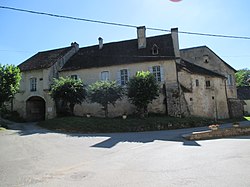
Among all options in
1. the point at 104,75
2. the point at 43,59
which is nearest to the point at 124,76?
the point at 104,75

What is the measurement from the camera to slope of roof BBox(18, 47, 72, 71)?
24947 millimetres

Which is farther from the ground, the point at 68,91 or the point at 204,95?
the point at 68,91

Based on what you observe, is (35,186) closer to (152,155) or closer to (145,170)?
(145,170)

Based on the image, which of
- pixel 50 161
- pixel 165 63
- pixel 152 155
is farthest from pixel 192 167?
pixel 165 63

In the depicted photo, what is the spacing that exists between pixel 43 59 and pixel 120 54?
10.2 m

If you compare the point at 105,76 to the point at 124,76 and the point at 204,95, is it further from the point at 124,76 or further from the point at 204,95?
the point at 204,95

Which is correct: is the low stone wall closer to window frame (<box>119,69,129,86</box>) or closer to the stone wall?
window frame (<box>119,69,129,86</box>)

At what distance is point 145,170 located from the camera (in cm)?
575

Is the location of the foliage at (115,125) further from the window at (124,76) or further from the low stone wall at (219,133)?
the window at (124,76)

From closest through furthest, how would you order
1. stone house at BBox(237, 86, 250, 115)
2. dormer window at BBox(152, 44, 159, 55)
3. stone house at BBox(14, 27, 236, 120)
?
stone house at BBox(14, 27, 236, 120)
dormer window at BBox(152, 44, 159, 55)
stone house at BBox(237, 86, 250, 115)

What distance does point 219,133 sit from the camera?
12.6m

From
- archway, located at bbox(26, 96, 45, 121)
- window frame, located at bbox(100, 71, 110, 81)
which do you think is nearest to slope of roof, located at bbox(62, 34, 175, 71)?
window frame, located at bbox(100, 71, 110, 81)

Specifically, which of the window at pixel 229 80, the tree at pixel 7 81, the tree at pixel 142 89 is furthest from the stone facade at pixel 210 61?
the tree at pixel 7 81

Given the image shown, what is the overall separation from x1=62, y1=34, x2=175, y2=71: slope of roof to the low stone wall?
37.2ft
